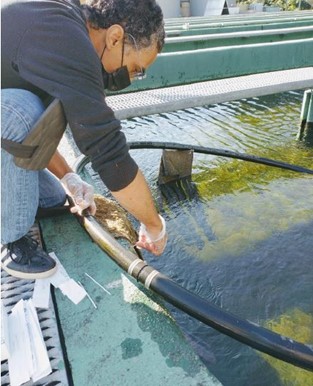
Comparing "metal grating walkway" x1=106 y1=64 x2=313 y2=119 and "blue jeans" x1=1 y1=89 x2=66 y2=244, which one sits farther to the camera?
"metal grating walkway" x1=106 y1=64 x2=313 y2=119

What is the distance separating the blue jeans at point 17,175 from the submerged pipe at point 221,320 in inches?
20.9

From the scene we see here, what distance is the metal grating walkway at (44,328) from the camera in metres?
1.37

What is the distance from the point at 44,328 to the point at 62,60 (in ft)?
3.77

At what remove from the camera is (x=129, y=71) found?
5.91 ft

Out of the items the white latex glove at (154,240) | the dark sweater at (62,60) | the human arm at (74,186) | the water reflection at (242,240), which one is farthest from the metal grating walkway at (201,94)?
the dark sweater at (62,60)

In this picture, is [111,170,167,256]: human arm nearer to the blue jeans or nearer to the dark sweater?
the dark sweater

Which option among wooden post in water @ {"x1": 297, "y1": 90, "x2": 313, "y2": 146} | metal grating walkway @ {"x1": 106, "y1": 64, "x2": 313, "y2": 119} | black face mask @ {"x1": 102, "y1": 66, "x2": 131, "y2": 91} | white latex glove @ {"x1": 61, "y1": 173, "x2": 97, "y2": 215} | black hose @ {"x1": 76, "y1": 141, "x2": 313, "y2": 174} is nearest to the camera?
black face mask @ {"x1": 102, "y1": 66, "x2": 131, "y2": 91}

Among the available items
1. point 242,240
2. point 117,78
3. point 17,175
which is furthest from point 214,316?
point 242,240

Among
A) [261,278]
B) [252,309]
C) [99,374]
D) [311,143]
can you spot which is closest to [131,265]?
[99,374]

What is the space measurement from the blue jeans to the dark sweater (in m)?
0.15

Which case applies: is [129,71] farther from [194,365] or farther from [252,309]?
[252,309]

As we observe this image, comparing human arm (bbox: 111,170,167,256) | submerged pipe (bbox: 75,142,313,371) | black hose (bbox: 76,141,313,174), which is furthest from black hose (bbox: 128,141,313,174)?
submerged pipe (bbox: 75,142,313,371)

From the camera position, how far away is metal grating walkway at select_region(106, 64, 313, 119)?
3.75m

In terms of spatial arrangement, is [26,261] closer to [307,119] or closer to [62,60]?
[62,60]
